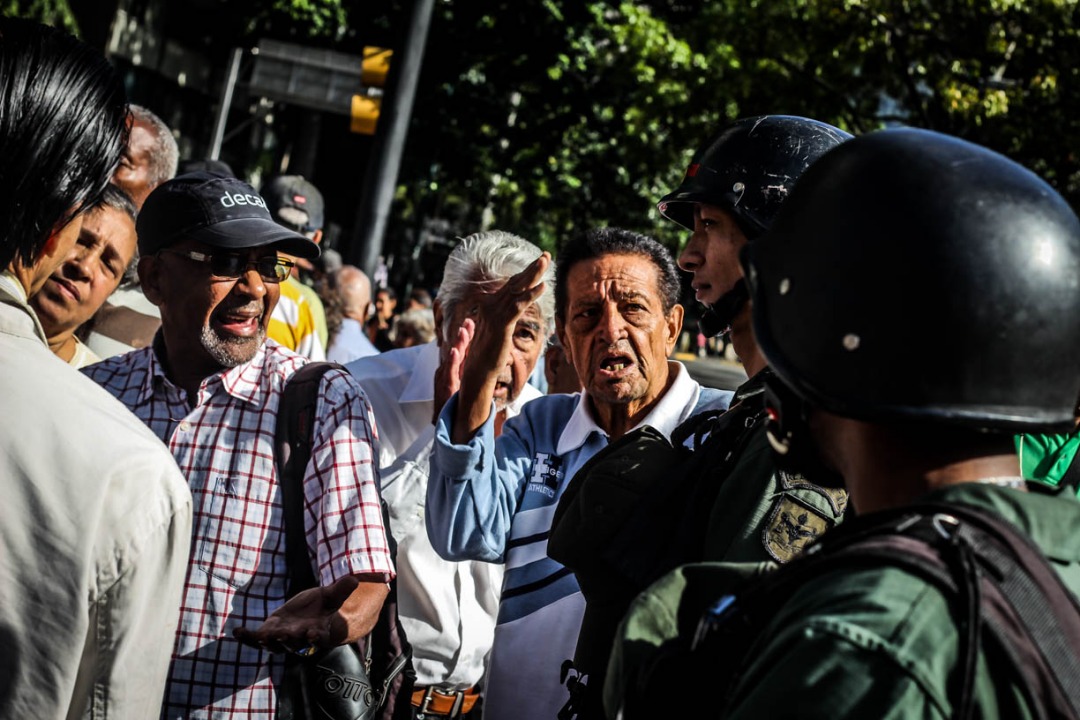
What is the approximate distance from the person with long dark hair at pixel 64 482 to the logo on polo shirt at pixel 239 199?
4.51 feet

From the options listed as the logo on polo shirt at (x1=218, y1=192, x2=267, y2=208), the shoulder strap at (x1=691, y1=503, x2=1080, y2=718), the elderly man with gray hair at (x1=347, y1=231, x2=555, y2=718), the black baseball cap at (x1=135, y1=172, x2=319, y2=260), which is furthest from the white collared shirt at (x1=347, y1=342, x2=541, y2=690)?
the shoulder strap at (x1=691, y1=503, x2=1080, y2=718)

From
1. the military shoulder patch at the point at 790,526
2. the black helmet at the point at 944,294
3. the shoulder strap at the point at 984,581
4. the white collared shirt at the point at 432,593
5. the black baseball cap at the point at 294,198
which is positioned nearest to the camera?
the shoulder strap at the point at 984,581

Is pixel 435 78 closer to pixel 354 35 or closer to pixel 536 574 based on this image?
pixel 354 35

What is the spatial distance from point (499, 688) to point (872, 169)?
212cm

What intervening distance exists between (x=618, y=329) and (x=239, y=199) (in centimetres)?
118

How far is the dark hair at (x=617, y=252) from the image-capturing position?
3486 millimetres

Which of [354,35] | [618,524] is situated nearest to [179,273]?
[618,524]

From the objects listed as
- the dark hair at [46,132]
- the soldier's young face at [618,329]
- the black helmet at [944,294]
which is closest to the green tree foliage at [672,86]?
the soldier's young face at [618,329]

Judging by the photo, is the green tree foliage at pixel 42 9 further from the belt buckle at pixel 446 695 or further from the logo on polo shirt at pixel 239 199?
the belt buckle at pixel 446 695

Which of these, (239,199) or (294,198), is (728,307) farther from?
(294,198)

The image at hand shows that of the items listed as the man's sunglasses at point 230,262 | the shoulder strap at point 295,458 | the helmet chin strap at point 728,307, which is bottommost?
the shoulder strap at point 295,458

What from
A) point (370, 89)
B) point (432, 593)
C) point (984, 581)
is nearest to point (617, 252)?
point (432, 593)

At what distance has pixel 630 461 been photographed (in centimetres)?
226

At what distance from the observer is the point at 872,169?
1.49 meters
